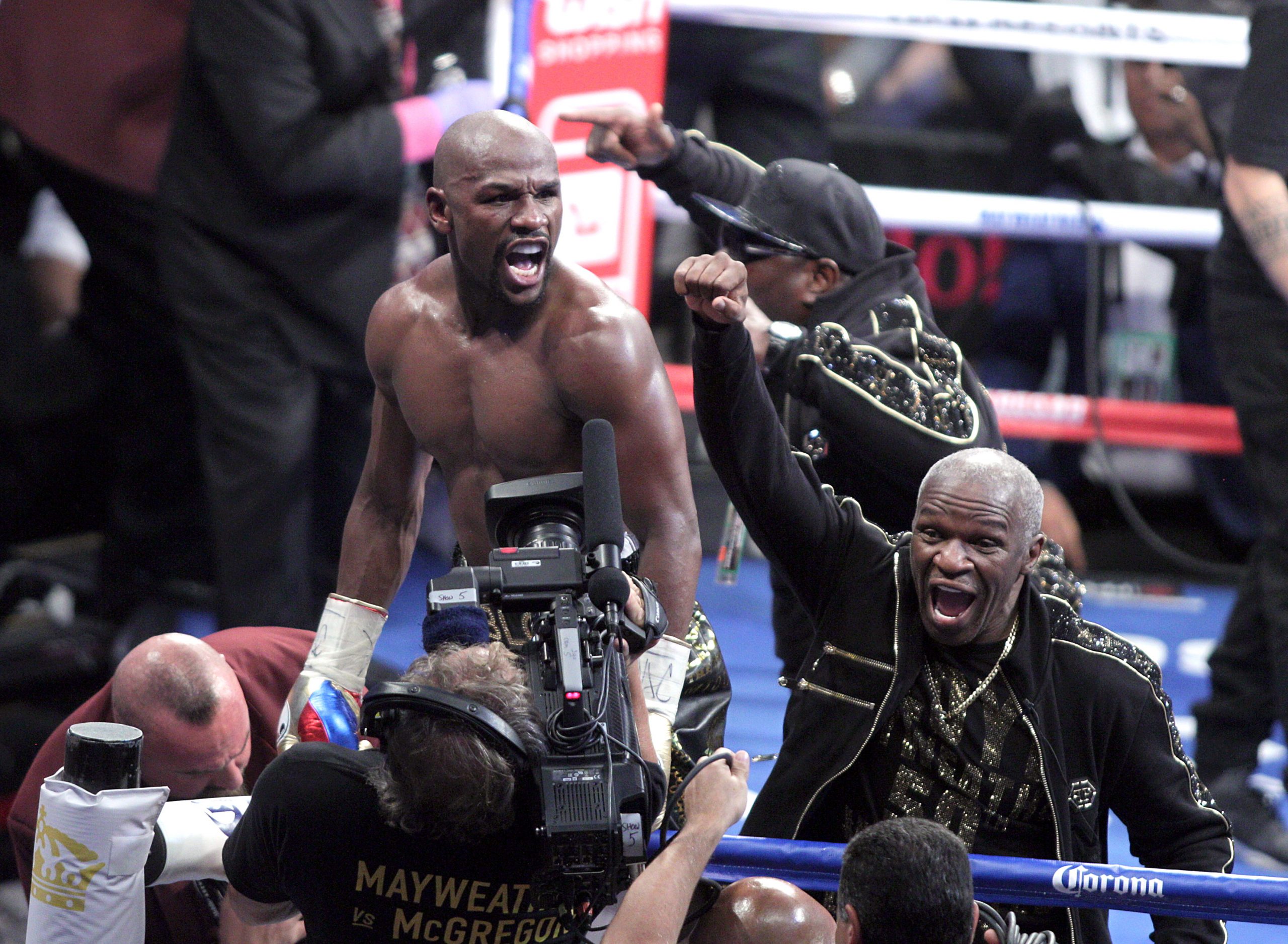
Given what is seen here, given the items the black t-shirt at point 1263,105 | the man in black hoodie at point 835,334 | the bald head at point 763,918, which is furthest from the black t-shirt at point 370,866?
the black t-shirt at point 1263,105

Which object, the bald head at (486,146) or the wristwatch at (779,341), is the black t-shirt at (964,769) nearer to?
the wristwatch at (779,341)

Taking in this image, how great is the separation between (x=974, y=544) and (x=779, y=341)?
2.18ft

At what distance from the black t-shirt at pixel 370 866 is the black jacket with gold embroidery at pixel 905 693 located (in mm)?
609

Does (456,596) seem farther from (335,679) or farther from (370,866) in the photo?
(335,679)

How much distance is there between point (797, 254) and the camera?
301 cm

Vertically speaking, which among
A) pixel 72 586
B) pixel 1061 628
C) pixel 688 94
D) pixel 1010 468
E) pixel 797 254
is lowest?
pixel 72 586

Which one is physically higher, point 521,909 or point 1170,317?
point 1170,317

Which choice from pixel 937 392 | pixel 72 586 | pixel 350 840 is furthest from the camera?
pixel 72 586

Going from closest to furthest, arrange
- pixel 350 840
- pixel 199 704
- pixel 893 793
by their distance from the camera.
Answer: pixel 350 840, pixel 893 793, pixel 199 704

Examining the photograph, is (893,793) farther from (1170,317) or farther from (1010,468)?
(1170,317)

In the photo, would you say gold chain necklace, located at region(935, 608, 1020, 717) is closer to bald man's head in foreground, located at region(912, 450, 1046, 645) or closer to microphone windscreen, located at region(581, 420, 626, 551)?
bald man's head in foreground, located at region(912, 450, 1046, 645)

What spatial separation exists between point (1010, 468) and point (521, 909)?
38.0 inches

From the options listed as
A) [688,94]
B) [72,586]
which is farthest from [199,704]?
[688,94]

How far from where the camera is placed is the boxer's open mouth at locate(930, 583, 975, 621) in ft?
7.80
